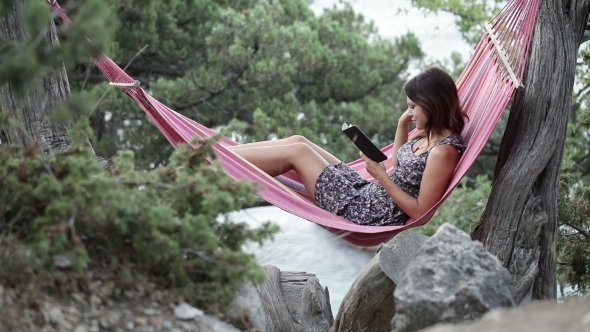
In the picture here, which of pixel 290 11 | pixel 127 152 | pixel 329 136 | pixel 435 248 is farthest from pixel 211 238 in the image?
pixel 290 11

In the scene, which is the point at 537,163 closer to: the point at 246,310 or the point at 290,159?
the point at 290,159

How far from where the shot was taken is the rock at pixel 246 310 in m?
2.18

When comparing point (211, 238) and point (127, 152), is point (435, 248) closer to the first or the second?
point (211, 238)

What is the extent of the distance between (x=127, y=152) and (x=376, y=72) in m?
5.32

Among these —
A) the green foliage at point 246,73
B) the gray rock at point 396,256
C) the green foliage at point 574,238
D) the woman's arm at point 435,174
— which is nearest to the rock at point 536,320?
the gray rock at point 396,256

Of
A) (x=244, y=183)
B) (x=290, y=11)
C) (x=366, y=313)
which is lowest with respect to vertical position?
(x=366, y=313)

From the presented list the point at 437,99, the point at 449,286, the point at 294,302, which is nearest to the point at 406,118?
the point at 437,99

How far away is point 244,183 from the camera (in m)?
2.19

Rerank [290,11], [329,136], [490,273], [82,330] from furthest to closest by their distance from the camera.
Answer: [290,11]
[329,136]
[490,273]
[82,330]

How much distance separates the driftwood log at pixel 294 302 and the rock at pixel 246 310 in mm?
870

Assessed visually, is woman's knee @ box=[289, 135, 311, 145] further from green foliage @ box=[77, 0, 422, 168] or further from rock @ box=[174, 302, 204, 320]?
green foliage @ box=[77, 0, 422, 168]

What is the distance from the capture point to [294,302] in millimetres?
3309

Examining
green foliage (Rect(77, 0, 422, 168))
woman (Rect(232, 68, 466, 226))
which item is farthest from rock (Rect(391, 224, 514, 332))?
green foliage (Rect(77, 0, 422, 168))

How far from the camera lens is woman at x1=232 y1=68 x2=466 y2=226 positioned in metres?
3.06
